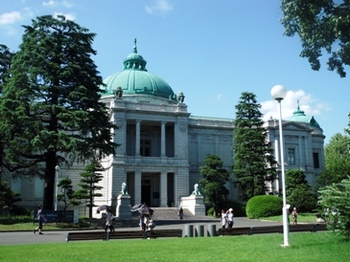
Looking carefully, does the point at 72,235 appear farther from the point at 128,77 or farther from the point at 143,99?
the point at 128,77

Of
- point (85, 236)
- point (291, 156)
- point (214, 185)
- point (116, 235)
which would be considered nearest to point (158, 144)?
point (214, 185)

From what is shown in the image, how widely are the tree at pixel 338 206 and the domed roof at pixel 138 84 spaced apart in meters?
44.9

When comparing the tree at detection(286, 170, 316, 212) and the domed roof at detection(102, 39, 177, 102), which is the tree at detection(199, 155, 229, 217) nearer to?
the tree at detection(286, 170, 316, 212)

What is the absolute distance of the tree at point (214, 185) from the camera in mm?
46781

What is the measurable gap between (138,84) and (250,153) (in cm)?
2062

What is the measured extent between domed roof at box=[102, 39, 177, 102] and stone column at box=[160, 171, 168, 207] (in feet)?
41.8

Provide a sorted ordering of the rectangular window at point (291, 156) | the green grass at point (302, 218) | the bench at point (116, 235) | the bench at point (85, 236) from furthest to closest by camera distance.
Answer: the rectangular window at point (291, 156), the green grass at point (302, 218), the bench at point (116, 235), the bench at point (85, 236)

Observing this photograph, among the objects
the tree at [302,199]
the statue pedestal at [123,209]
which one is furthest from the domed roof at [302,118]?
the statue pedestal at [123,209]

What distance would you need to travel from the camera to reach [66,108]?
31969 millimetres

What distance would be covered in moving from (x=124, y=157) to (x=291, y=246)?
38.5 m

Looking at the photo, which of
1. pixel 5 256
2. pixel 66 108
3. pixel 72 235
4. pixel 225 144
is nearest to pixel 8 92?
pixel 66 108

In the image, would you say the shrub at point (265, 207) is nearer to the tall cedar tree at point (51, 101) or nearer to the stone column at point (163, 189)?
the stone column at point (163, 189)

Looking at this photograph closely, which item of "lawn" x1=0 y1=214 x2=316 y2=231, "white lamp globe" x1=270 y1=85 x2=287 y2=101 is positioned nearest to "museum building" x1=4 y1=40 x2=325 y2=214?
"lawn" x1=0 y1=214 x2=316 y2=231

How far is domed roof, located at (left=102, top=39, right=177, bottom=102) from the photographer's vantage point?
2314 inches
